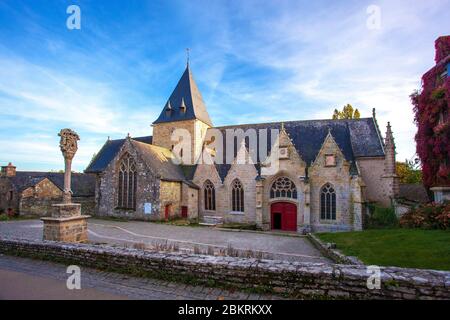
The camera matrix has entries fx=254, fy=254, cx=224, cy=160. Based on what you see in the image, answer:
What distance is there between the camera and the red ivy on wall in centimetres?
1689

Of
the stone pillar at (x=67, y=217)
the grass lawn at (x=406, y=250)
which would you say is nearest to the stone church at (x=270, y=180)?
the grass lawn at (x=406, y=250)

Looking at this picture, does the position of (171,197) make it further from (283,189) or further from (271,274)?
(271,274)

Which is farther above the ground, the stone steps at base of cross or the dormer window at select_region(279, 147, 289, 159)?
the dormer window at select_region(279, 147, 289, 159)

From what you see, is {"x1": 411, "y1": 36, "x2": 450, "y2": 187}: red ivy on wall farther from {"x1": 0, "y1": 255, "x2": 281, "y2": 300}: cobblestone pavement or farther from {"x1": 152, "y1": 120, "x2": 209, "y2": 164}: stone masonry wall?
{"x1": 152, "y1": 120, "x2": 209, "y2": 164}: stone masonry wall

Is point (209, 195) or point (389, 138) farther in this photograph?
point (209, 195)

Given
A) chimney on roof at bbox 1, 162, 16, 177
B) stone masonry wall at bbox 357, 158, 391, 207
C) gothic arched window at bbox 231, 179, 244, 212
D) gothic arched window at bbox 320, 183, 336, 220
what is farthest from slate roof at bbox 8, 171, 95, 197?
stone masonry wall at bbox 357, 158, 391, 207

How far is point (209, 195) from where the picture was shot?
2366 centimetres

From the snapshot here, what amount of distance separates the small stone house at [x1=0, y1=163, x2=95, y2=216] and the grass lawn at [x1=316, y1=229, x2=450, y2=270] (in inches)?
981

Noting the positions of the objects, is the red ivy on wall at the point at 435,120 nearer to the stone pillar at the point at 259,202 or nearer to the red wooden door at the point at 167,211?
the stone pillar at the point at 259,202

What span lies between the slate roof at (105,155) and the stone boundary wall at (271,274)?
818 inches

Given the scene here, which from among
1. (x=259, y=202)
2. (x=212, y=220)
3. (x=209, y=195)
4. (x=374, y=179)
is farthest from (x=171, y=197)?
(x=374, y=179)

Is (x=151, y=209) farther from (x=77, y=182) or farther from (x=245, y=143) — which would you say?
(x=77, y=182)

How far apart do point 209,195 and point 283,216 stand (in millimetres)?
7014
